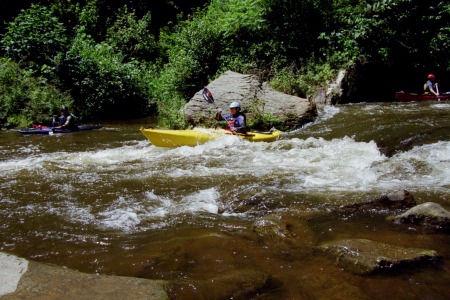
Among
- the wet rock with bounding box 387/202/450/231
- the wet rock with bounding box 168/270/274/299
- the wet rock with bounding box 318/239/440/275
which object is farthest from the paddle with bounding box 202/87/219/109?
the wet rock with bounding box 168/270/274/299

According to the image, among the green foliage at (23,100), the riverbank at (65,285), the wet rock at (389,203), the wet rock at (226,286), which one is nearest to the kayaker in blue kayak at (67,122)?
the green foliage at (23,100)

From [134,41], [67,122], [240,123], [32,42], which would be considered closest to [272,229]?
[240,123]

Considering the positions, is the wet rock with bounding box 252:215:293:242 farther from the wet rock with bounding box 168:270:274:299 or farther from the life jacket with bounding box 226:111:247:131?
the life jacket with bounding box 226:111:247:131

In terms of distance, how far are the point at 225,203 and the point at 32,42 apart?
13392 mm

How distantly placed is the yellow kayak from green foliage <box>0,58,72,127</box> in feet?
20.0

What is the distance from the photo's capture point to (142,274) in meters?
3.13

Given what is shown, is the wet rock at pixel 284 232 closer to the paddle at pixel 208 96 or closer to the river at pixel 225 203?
the river at pixel 225 203

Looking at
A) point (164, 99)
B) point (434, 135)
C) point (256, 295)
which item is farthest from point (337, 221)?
point (164, 99)

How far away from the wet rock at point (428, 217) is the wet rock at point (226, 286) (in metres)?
1.70

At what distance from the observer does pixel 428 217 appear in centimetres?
375

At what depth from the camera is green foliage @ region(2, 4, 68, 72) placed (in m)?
15.0

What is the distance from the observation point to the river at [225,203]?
310 centimetres

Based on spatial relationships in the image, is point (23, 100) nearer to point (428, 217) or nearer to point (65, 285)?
point (65, 285)

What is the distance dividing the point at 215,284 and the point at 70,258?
4.45 feet
